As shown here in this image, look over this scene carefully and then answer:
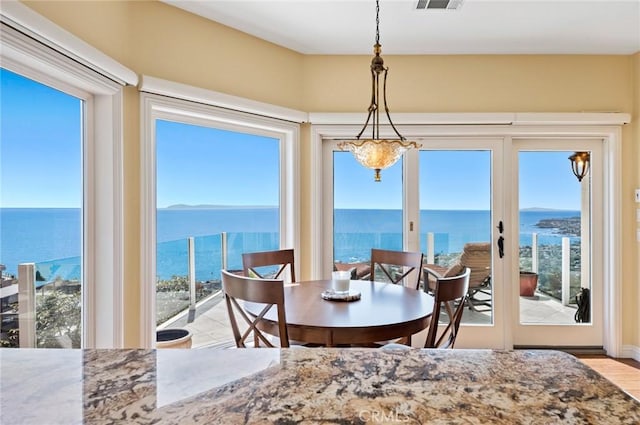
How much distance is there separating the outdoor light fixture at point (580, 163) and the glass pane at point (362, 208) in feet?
5.02

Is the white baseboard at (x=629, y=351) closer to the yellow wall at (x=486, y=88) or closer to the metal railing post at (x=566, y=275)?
the yellow wall at (x=486, y=88)

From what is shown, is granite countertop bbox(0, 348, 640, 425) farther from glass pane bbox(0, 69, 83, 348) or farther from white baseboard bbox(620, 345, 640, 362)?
white baseboard bbox(620, 345, 640, 362)

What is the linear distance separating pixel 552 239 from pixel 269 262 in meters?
2.48

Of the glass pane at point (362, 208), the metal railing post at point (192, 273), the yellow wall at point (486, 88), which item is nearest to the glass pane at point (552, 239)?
the yellow wall at point (486, 88)

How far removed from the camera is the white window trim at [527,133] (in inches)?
116

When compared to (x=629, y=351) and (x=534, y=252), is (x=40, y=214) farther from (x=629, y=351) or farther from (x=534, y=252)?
(x=629, y=351)

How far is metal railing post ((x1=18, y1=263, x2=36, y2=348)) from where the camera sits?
1594mm

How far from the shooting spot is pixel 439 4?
229cm

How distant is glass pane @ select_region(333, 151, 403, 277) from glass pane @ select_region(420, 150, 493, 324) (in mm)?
233

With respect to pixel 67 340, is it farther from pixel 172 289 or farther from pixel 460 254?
pixel 460 254

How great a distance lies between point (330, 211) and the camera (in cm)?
313

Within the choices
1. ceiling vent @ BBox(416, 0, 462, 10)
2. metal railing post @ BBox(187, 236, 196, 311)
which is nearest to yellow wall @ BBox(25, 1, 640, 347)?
ceiling vent @ BBox(416, 0, 462, 10)

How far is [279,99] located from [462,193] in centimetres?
174

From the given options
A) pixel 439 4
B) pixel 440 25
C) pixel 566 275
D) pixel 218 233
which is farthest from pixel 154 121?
pixel 566 275
